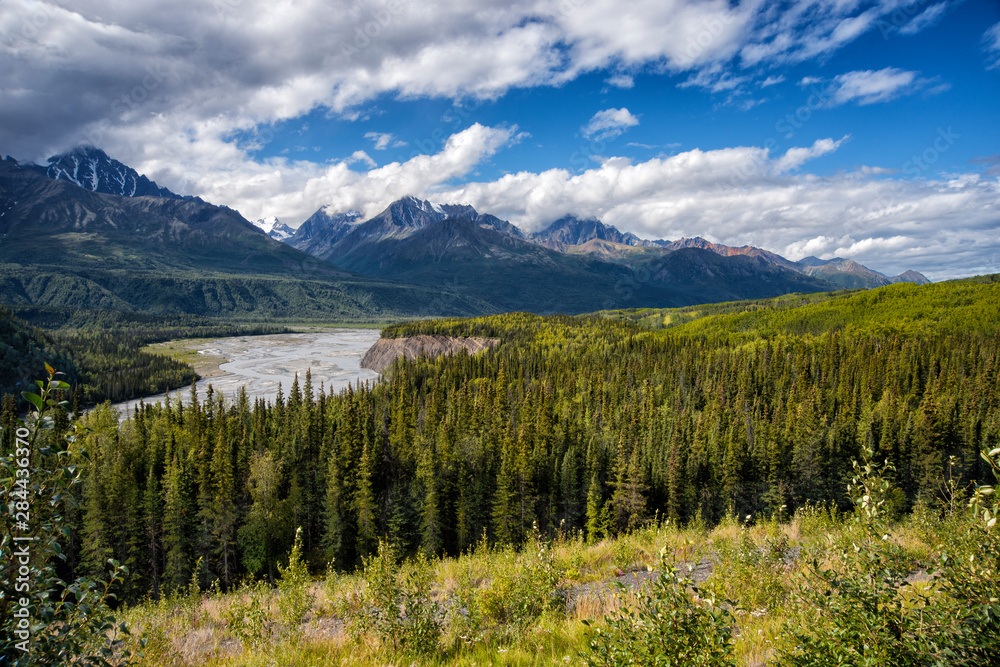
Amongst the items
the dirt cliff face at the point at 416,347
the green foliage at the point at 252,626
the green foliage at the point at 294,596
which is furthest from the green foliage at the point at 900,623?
the dirt cliff face at the point at 416,347

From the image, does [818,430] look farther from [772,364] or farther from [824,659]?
[824,659]

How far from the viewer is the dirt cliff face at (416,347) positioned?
164 metres

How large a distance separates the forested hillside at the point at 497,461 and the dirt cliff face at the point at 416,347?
6413 cm

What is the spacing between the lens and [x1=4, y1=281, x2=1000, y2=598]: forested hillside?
44.8 metres

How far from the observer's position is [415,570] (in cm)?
1351

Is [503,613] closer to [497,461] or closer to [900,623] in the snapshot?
[900,623]

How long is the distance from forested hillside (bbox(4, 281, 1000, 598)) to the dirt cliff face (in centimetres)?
6413

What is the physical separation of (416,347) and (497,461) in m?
119

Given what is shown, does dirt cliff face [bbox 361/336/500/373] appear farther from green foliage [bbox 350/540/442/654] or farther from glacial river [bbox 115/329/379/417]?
green foliage [bbox 350/540/442/654]

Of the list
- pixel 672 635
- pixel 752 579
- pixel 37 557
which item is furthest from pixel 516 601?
pixel 37 557

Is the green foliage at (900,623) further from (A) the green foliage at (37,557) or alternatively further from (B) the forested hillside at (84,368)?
(B) the forested hillside at (84,368)

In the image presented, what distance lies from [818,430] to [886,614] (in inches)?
2815

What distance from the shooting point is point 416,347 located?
170750mm

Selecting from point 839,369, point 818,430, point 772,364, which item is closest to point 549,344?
point 772,364
